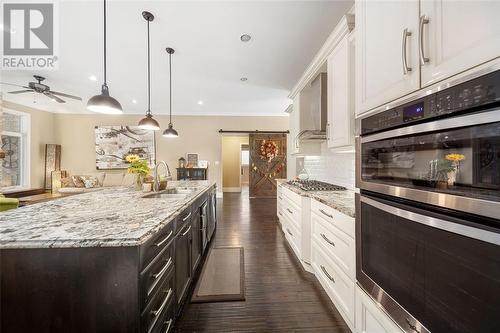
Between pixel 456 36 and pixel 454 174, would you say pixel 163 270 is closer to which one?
pixel 454 174

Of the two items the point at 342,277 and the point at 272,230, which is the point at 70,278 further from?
the point at 272,230

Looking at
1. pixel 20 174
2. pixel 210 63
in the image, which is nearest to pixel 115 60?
pixel 210 63

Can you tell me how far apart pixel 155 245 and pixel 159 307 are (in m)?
0.38

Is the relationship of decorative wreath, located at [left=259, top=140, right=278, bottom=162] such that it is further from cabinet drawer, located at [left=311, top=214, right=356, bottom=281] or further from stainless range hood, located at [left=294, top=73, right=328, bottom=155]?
cabinet drawer, located at [left=311, top=214, right=356, bottom=281]

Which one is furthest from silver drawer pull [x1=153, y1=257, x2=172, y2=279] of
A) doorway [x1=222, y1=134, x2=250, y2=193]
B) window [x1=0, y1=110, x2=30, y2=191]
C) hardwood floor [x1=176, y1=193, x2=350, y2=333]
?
doorway [x1=222, y1=134, x2=250, y2=193]

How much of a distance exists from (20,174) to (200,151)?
194 inches

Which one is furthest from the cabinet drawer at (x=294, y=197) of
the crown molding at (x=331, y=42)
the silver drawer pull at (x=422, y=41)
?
the silver drawer pull at (x=422, y=41)

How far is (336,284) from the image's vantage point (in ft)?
5.32

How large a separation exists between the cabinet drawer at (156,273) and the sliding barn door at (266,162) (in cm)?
590

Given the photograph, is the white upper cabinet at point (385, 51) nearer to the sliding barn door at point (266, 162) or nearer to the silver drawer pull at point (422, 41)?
the silver drawer pull at point (422, 41)

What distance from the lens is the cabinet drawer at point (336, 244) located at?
1.38 meters

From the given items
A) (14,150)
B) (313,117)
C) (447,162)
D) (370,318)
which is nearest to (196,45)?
(313,117)

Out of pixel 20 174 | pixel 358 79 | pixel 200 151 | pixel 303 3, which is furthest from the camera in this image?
pixel 200 151

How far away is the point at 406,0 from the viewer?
88 centimetres
